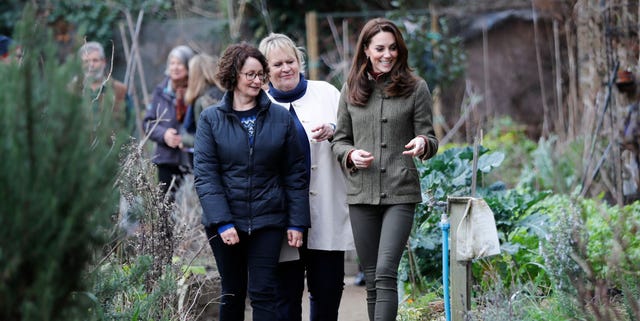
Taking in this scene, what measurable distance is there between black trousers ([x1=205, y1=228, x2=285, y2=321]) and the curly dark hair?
2.40 ft

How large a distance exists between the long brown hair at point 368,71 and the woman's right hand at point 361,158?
31 cm

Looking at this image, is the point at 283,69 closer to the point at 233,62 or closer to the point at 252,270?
the point at 233,62

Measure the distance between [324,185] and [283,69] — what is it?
24.9 inches

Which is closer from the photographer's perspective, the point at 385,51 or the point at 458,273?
the point at 458,273

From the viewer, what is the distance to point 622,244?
2.80m

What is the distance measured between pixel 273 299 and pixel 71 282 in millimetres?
1688

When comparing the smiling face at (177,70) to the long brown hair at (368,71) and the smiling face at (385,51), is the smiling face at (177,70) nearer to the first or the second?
the long brown hair at (368,71)

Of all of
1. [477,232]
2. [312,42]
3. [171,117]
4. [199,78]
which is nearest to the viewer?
[477,232]

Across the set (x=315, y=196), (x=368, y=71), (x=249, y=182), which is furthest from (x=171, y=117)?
(x=249, y=182)

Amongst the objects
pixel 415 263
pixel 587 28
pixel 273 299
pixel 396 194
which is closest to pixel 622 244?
pixel 396 194

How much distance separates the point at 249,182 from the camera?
4.26m

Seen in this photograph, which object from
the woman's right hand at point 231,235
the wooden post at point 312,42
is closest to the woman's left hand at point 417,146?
the woman's right hand at point 231,235

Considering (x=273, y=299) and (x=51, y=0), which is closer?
(x=273, y=299)

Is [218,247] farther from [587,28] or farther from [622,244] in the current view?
[587,28]
